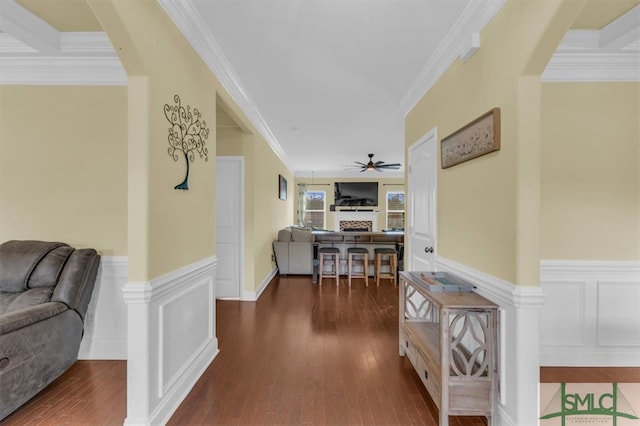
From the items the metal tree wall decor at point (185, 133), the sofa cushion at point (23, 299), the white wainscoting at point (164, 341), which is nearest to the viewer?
Result: the white wainscoting at point (164, 341)

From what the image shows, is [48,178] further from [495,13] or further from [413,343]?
[495,13]

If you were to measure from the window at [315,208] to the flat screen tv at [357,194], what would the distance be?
0.58 m

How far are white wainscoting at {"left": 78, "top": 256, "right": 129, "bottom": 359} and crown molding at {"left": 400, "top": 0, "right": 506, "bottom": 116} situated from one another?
318 cm

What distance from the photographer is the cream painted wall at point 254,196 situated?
152 inches

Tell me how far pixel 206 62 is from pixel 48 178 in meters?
1.69

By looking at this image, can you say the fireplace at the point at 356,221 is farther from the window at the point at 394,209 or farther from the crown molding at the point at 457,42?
the crown molding at the point at 457,42

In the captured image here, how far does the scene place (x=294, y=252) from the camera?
5355 millimetres

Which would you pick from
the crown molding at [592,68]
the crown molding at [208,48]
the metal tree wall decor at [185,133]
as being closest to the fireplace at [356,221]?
the crown molding at [208,48]

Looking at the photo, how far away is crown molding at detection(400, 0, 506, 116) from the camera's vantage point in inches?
66.6

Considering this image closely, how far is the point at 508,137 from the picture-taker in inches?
58.8

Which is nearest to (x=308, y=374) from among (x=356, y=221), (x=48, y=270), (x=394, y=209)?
(x=48, y=270)

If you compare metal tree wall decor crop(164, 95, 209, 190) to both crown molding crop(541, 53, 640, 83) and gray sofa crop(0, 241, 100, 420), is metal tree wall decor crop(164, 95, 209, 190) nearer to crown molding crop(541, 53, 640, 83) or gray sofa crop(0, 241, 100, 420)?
gray sofa crop(0, 241, 100, 420)

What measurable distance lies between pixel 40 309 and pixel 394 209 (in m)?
8.40

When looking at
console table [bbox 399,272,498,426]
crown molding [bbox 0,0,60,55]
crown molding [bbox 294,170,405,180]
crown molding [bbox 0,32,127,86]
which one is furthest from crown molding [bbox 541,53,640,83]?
crown molding [bbox 294,170,405,180]
